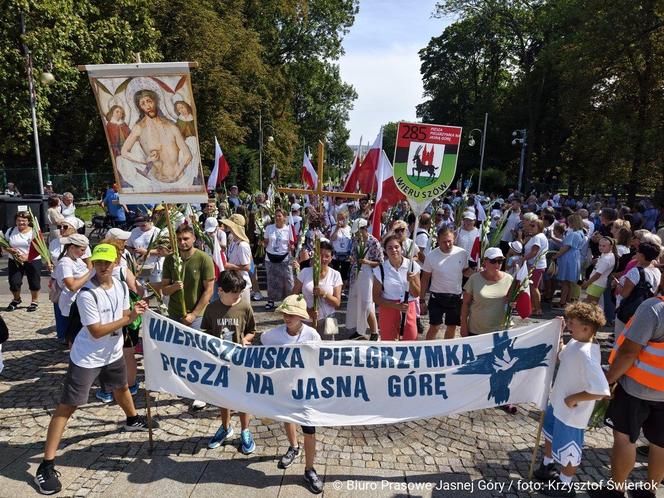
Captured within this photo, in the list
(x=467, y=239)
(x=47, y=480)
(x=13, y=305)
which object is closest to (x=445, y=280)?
(x=467, y=239)

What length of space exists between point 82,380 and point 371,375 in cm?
231

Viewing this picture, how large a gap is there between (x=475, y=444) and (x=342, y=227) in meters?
5.19

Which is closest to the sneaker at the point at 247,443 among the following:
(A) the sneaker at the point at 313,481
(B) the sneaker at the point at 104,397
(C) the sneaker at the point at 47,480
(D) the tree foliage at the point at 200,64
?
(A) the sneaker at the point at 313,481

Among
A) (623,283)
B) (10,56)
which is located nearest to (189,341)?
(623,283)

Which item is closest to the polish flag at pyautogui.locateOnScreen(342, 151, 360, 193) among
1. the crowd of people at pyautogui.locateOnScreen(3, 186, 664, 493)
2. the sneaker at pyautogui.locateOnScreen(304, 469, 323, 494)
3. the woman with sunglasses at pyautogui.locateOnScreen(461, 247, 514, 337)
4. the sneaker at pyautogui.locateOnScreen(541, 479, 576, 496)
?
the crowd of people at pyautogui.locateOnScreen(3, 186, 664, 493)

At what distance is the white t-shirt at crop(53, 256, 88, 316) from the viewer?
536 centimetres

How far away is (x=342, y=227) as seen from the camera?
8969 millimetres

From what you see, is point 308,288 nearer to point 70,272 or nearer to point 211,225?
point 70,272

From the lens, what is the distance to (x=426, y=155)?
6.61 m

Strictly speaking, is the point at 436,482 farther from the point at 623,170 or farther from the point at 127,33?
the point at 623,170

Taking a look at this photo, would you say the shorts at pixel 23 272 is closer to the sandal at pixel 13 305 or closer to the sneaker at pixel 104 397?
the sandal at pixel 13 305

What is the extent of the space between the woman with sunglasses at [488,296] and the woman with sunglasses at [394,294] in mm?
727

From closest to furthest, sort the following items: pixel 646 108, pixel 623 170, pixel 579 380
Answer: pixel 579 380 < pixel 646 108 < pixel 623 170

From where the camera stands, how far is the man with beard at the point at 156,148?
14.4 feet
